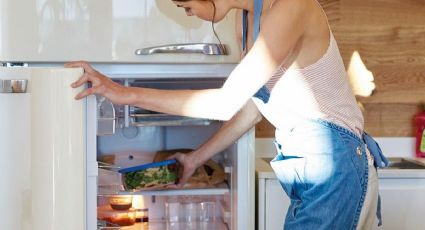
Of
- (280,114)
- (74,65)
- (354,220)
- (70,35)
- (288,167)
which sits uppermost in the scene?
(70,35)

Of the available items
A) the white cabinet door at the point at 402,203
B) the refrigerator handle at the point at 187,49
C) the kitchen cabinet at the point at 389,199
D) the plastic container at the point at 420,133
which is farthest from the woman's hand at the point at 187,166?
the plastic container at the point at 420,133

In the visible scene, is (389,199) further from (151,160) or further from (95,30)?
(95,30)

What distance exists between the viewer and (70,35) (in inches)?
65.2

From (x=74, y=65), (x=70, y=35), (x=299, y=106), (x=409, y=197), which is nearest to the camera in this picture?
(x=74, y=65)

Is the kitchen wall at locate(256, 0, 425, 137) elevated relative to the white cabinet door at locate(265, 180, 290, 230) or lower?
elevated

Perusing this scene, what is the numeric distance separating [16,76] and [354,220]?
83cm

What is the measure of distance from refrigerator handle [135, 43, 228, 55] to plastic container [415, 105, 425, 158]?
3.49ft

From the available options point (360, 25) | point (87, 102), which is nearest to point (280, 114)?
point (87, 102)

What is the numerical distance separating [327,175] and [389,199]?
532 millimetres

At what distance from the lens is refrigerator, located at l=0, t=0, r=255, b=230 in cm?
122

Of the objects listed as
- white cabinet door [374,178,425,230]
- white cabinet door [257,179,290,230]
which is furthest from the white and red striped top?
white cabinet door [374,178,425,230]

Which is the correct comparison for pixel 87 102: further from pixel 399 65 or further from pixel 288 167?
pixel 399 65

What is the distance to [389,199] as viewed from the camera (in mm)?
1939

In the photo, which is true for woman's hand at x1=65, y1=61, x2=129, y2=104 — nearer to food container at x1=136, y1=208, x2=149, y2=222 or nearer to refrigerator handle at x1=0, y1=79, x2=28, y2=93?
refrigerator handle at x1=0, y1=79, x2=28, y2=93
